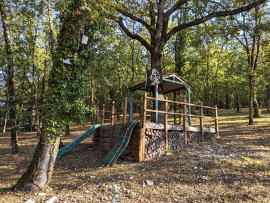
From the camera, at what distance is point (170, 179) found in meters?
5.29

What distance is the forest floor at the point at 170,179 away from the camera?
14.4 ft

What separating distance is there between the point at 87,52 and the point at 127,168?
3.98m

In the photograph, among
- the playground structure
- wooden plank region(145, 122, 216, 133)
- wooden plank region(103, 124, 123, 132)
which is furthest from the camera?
wooden plank region(103, 124, 123, 132)

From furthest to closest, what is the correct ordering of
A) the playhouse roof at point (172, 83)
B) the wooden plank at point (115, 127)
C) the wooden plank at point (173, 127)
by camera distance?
1. the playhouse roof at point (172, 83)
2. the wooden plank at point (115, 127)
3. the wooden plank at point (173, 127)

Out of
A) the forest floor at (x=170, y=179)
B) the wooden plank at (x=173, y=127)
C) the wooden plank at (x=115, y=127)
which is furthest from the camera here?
the wooden plank at (x=115, y=127)

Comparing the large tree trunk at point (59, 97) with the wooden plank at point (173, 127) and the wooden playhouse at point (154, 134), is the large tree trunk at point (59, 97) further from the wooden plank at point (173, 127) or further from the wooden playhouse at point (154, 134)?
the wooden plank at point (173, 127)

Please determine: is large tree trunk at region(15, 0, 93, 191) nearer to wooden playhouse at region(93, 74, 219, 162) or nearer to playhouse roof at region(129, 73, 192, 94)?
wooden playhouse at region(93, 74, 219, 162)

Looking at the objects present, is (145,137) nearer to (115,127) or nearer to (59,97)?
(115,127)

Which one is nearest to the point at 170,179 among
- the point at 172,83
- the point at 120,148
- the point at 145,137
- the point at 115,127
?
the point at 145,137

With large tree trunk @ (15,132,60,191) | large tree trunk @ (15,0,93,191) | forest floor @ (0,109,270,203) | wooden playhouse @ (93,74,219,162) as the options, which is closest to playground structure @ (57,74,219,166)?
wooden playhouse @ (93,74,219,162)

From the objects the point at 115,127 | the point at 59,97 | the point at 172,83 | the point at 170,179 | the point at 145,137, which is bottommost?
the point at 170,179

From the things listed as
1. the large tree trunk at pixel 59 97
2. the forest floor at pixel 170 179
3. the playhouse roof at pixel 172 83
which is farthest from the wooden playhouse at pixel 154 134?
the large tree trunk at pixel 59 97

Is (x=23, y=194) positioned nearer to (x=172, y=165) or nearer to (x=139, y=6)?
(x=172, y=165)

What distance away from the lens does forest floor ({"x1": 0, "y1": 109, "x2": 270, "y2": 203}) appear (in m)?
4.38
